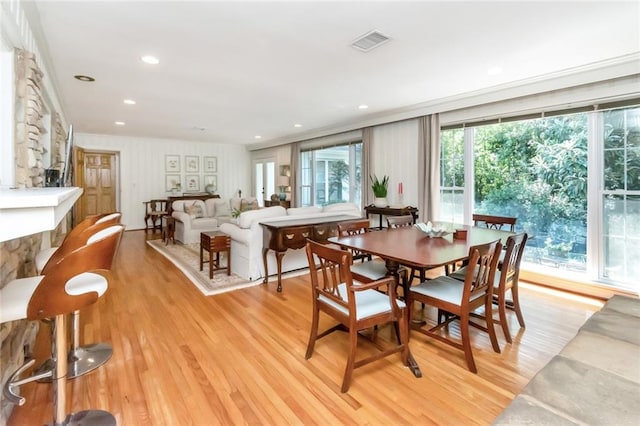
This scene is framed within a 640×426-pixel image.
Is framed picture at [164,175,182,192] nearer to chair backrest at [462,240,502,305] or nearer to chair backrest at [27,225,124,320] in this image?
chair backrest at [27,225,124,320]

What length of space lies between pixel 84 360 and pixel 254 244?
204 centimetres

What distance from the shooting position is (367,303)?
2053 millimetres

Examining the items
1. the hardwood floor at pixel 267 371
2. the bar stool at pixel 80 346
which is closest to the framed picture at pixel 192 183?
the hardwood floor at pixel 267 371

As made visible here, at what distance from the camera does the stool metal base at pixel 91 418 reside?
1604 millimetres

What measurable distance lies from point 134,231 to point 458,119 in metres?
7.93

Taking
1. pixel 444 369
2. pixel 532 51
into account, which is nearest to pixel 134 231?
pixel 444 369

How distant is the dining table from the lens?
2057 mm

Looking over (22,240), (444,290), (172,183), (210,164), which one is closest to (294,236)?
(444,290)

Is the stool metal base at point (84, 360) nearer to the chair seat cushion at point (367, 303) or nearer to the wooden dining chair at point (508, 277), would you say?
the chair seat cushion at point (367, 303)

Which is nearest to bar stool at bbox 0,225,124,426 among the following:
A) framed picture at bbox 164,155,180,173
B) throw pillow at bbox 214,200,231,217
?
throw pillow at bbox 214,200,231,217

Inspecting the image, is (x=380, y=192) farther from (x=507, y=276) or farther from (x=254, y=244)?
(x=507, y=276)

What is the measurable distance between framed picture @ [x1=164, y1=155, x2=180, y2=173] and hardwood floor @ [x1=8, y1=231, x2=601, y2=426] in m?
6.43

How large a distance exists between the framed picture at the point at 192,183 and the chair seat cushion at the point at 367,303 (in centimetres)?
816

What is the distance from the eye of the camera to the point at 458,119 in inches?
187
